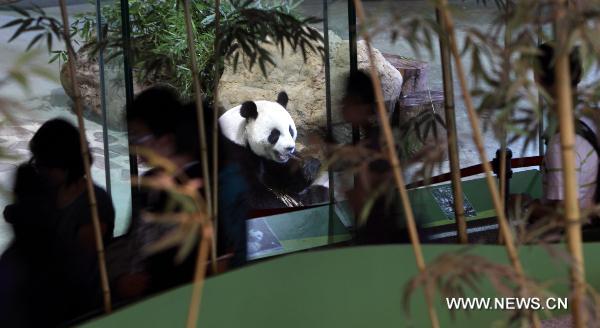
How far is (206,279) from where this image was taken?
211cm

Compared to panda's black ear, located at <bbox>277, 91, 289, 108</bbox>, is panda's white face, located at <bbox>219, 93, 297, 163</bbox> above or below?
below

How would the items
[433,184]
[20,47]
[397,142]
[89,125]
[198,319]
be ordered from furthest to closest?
[433,184] → [20,47] → [89,125] → [198,319] → [397,142]

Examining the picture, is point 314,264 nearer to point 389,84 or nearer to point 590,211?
point 590,211

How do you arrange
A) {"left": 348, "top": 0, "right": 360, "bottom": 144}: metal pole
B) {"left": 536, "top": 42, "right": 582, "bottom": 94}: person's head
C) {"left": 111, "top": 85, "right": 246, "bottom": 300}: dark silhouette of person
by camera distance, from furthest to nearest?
{"left": 348, "top": 0, "right": 360, "bottom": 144}: metal pole, {"left": 111, "top": 85, "right": 246, "bottom": 300}: dark silhouette of person, {"left": 536, "top": 42, "right": 582, "bottom": 94}: person's head

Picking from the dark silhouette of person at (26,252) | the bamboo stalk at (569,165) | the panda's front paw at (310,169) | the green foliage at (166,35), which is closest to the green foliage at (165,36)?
the green foliage at (166,35)

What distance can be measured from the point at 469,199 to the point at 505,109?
326cm

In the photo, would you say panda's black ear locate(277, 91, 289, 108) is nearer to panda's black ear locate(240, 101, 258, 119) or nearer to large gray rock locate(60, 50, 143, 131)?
panda's black ear locate(240, 101, 258, 119)

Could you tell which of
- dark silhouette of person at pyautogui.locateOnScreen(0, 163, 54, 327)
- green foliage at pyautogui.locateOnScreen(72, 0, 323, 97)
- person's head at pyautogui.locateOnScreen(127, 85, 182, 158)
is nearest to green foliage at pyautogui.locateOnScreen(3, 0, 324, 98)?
green foliage at pyautogui.locateOnScreen(72, 0, 323, 97)

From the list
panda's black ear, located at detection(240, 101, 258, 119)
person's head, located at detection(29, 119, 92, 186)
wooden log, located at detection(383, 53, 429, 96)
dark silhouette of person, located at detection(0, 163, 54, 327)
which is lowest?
dark silhouette of person, located at detection(0, 163, 54, 327)

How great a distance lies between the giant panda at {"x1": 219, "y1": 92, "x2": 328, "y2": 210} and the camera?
383 centimetres

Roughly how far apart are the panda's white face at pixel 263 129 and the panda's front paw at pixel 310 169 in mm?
89

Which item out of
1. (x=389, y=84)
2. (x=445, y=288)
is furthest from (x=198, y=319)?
(x=389, y=84)

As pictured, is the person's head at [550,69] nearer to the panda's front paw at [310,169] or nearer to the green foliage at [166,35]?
the green foliage at [166,35]

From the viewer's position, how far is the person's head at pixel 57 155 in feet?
7.78
